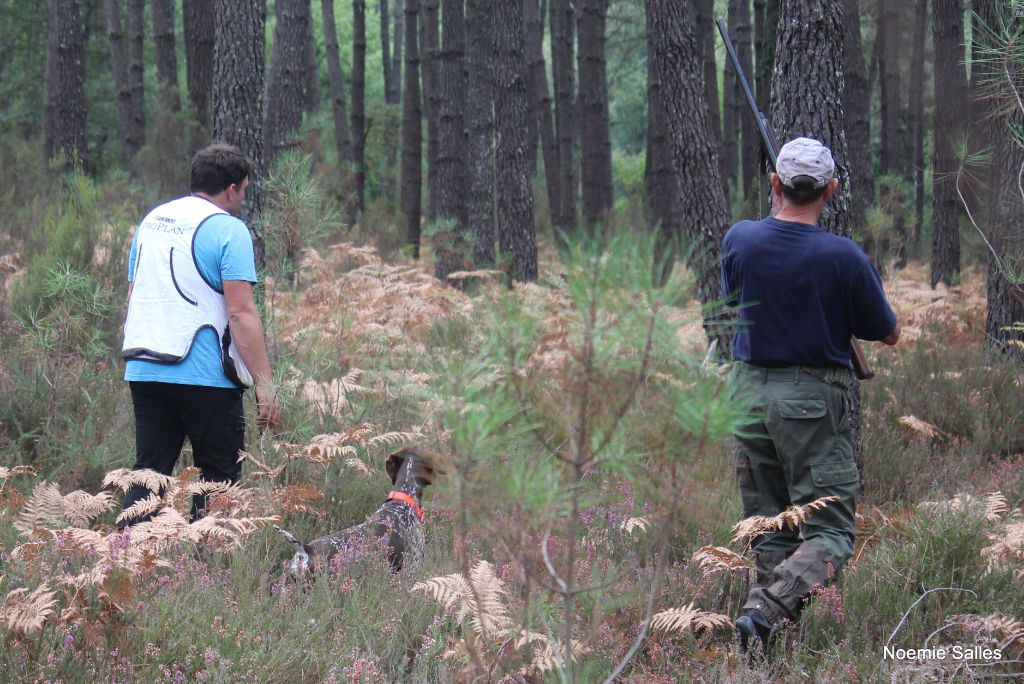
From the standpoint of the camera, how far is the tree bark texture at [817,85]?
609 cm

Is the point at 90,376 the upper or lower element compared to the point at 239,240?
lower

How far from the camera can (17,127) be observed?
83.5ft

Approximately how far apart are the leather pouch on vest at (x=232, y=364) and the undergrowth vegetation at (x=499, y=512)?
56 centimetres

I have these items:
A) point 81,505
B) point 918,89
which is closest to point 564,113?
point 918,89

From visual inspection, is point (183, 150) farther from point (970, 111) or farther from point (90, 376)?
point (970, 111)

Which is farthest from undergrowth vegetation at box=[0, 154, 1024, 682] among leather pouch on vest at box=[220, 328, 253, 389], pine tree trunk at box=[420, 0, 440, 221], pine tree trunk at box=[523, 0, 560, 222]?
pine tree trunk at box=[523, 0, 560, 222]

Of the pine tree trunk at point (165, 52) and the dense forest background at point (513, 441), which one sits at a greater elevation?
the pine tree trunk at point (165, 52)

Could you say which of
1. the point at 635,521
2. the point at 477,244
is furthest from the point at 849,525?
the point at 477,244

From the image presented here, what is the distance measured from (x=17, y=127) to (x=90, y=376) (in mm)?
21731

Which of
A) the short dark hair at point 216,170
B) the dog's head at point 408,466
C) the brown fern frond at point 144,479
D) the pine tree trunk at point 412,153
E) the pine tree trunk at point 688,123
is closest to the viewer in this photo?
the brown fern frond at point 144,479

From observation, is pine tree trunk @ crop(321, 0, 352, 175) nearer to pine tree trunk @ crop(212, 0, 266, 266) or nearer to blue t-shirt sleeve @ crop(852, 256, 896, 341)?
pine tree trunk @ crop(212, 0, 266, 266)

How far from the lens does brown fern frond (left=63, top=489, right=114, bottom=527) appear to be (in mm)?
4633

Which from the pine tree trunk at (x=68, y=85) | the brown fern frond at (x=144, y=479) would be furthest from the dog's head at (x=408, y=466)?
the pine tree trunk at (x=68, y=85)

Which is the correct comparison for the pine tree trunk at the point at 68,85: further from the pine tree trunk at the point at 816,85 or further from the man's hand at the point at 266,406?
the pine tree trunk at the point at 816,85
